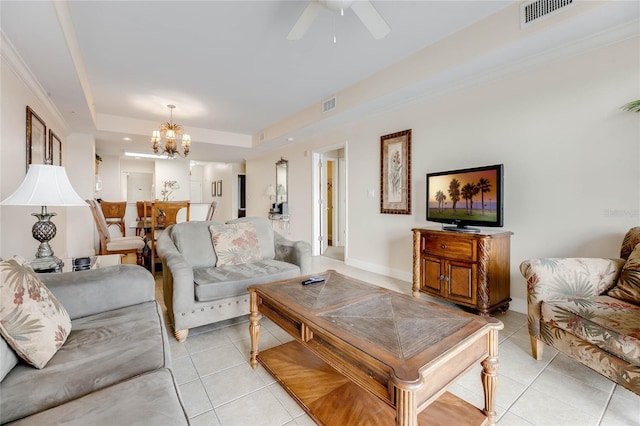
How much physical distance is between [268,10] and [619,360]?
3271 mm

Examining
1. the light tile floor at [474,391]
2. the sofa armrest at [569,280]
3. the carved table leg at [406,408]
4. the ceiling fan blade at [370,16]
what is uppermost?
the ceiling fan blade at [370,16]

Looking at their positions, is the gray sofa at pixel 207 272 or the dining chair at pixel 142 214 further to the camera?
the dining chair at pixel 142 214

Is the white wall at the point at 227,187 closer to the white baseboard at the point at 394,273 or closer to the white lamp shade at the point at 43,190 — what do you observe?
the white baseboard at the point at 394,273

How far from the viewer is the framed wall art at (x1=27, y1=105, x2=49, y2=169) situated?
9.16 ft

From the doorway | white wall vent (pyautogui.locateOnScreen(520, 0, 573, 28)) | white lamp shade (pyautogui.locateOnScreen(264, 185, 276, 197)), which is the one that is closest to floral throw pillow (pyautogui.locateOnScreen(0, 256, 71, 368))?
white wall vent (pyautogui.locateOnScreen(520, 0, 573, 28))

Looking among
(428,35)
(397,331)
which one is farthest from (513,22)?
(397,331)

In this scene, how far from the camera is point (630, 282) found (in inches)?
66.5

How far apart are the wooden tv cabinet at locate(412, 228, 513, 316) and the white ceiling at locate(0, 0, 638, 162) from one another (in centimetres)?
190

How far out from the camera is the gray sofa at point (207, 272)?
2080mm

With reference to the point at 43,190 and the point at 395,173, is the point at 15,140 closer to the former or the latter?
the point at 43,190

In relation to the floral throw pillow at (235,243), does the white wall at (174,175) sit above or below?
above

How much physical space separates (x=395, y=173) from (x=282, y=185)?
126 inches

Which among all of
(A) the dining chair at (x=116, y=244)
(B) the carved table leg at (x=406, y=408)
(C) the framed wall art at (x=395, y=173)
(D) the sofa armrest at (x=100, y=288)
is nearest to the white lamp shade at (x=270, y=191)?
(A) the dining chair at (x=116, y=244)

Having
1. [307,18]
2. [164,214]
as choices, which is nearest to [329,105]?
[307,18]
